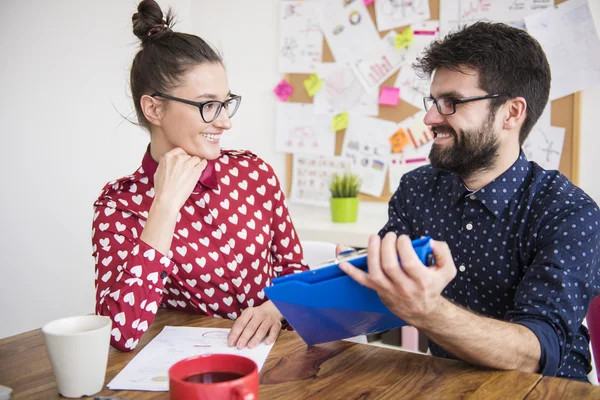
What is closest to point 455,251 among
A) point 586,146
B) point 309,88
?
point 586,146

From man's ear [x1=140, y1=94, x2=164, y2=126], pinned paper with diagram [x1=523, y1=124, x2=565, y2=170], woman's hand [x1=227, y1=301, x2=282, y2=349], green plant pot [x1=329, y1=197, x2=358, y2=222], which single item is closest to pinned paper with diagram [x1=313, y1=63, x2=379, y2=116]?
green plant pot [x1=329, y1=197, x2=358, y2=222]

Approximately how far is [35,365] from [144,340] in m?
0.19

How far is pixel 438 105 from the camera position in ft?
4.61

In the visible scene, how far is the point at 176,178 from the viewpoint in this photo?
123cm

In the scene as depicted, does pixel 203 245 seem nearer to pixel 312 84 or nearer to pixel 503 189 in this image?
pixel 503 189

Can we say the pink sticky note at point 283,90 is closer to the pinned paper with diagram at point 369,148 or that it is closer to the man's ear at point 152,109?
the pinned paper with diagram at point 369,148

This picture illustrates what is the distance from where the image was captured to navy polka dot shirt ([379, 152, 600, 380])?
1050mm

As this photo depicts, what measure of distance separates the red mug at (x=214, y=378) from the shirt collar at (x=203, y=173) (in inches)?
31.0

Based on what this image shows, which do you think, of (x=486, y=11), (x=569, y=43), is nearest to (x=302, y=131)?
(x=486, y=11)

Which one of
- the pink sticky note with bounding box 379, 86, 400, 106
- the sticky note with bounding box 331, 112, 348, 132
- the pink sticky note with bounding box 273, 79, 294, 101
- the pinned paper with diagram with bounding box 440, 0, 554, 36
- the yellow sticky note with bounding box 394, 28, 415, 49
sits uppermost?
the pinned paper with diagram with bounding box 440, 0, 554, 36

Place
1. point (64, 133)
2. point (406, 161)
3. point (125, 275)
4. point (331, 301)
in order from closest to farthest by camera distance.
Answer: point (331, 301)
point (125, 275)
point (64, 133)
point (406, 161)

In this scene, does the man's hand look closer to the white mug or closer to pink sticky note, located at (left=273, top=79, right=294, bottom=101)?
the white mug

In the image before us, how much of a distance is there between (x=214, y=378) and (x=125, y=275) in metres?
0.50

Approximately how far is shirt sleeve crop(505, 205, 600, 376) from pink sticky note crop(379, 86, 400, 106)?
145 centimetres
